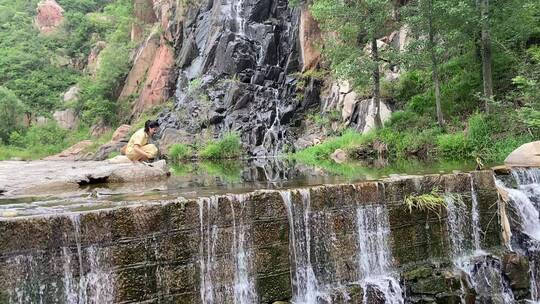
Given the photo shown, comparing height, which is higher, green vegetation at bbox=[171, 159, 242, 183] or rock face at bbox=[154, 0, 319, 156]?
rock face at bbox=[154, 0, 319, 156]

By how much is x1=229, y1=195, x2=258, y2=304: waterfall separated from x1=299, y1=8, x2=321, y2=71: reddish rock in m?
23.8

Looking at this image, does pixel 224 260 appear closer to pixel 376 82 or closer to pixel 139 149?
pixel 139 149

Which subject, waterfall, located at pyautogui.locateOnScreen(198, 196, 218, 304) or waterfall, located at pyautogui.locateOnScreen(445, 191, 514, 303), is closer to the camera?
waterfall, located at pyautogui.locateOnScreen(198, 196, 218, 304)

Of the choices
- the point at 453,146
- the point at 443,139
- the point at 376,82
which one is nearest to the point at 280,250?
the point at 453,146

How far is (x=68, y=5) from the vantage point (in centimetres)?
5462

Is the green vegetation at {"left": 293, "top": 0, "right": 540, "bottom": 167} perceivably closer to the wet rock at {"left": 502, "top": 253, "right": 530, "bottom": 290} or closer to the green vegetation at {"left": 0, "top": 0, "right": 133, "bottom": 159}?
the wet rock at {"left": 502, "top": 253, "right": 530, "bottom": 290}

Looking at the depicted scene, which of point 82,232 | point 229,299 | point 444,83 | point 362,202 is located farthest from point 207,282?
point 444,83

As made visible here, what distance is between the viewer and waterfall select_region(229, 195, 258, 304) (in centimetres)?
577

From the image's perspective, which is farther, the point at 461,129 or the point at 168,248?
the point at 461,129

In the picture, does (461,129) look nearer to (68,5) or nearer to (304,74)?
(304,74)

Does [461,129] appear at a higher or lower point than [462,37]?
lower

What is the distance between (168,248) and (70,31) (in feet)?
170

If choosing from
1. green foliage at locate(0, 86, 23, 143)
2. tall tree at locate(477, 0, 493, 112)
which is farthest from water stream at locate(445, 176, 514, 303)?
green foliage at locate(0, 86, 23, 143)

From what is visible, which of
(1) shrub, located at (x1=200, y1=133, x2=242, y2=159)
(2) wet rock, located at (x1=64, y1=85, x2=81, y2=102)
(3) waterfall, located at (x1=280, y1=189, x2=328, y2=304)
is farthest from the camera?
(2) wet rock, located at (x1=64, y1=85, x2=81, y2=102)
